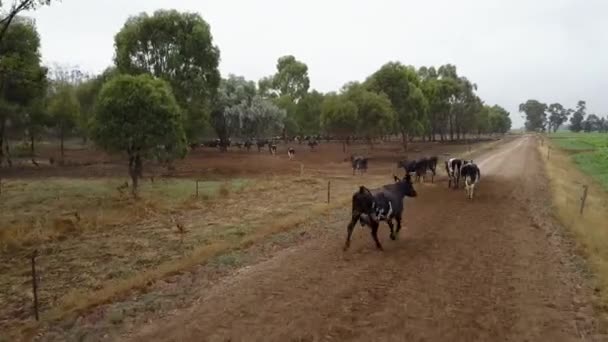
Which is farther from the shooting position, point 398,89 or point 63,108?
point 398,89

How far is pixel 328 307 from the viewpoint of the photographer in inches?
360

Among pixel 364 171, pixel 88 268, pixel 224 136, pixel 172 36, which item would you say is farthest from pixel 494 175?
pixel 224 136

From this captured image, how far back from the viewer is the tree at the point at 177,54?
43.9 metres

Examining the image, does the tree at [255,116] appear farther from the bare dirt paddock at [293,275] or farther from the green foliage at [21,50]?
the bare dirt paddock at [293,275]

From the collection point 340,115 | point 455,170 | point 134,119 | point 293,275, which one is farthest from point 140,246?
point 340,115

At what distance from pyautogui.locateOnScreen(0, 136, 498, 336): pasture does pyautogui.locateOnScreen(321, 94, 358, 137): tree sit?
19.3m

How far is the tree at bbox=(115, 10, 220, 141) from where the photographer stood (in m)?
43.9

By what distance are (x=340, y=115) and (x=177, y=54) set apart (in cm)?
2004

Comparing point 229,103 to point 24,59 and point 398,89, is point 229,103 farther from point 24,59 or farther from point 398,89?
point 24,59

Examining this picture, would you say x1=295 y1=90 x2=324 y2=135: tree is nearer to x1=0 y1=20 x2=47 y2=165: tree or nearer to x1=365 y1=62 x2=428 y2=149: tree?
x1=365 y1=62 x2=428 y2=149: tree

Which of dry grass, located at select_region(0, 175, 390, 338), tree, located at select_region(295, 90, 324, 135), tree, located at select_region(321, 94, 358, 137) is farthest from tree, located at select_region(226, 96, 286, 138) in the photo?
dry grass, located at select_region(0, 175, 390, 338)

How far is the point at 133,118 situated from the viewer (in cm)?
2567

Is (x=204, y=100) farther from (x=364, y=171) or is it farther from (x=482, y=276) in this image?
(x=482, y=276)

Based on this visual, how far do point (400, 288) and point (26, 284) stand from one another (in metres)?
8.97
